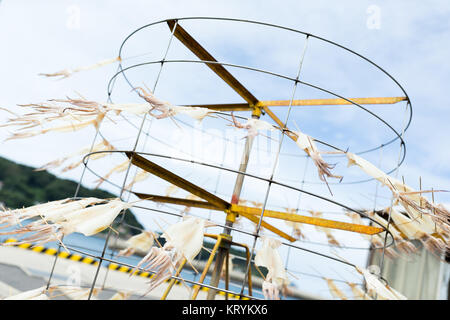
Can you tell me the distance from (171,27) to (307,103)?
171 cm

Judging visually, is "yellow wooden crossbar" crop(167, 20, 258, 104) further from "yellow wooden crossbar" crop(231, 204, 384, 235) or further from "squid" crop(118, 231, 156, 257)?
"squid" crop(118, 231, 156, 257)

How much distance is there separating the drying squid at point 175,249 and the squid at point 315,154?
2.61 feet

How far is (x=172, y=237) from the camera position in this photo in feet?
7.72

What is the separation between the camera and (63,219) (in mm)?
2379

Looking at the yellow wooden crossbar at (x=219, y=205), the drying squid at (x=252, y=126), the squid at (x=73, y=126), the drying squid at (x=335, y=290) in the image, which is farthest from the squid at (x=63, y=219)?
the drying squid at (x=335, y=290)

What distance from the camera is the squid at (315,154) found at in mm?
2408

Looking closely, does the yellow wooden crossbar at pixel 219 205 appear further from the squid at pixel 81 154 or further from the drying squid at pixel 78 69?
the drying squid at pixel 78 69

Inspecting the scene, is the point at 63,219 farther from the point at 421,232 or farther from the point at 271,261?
the point at 421,232

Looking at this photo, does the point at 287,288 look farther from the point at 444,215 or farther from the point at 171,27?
the point at 171,27

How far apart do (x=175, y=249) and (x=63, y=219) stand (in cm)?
71

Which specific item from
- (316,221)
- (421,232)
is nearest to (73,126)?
(316,221)

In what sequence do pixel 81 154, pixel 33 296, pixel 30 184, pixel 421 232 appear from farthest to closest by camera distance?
pixel 30 184 < pixel 81 154 < pixel 421 232 < pixel 33 296

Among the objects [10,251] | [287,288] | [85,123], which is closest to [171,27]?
[85,123]
